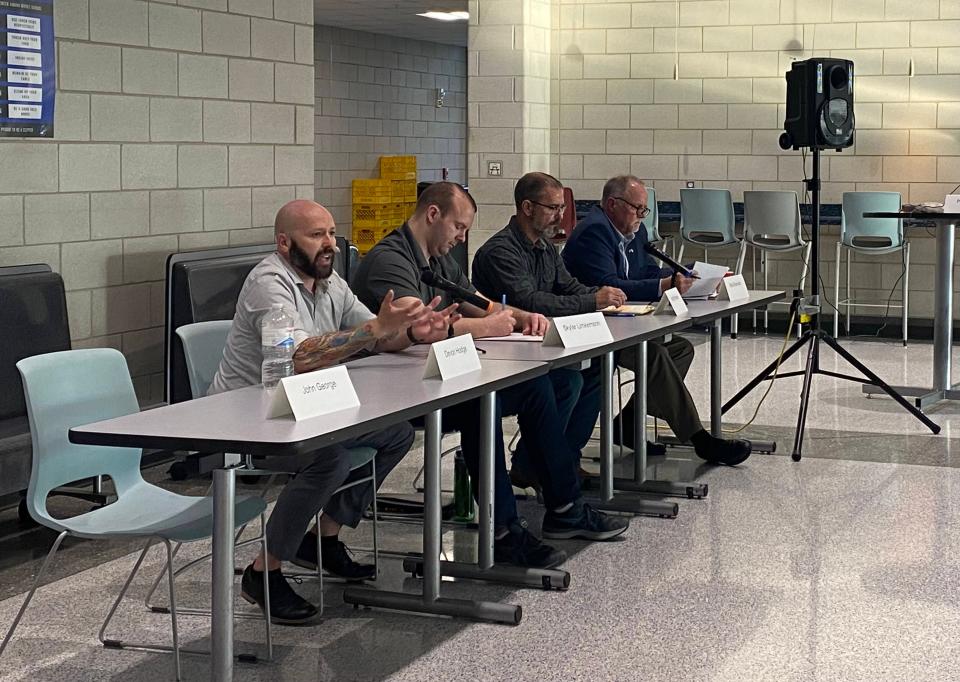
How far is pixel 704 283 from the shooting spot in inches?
210

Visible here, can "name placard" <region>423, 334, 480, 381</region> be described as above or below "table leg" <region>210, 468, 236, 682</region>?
above

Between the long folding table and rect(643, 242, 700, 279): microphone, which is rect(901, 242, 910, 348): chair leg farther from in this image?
the long folding table

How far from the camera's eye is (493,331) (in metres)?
4.14

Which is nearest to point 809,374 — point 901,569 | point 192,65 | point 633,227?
Answer: point 633,227

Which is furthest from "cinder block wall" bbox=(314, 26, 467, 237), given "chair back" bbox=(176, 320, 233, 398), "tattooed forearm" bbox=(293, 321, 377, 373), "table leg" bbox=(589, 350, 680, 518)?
"tattooed forearm" bbox=(293, 321, 377, 373)

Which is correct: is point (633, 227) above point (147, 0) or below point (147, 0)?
below

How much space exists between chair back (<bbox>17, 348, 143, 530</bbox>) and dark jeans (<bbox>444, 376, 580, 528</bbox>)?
1.02 metres

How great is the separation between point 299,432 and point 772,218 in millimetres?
6937

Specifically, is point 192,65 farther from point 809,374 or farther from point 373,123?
point 373,123

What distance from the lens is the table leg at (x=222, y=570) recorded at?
2.68m

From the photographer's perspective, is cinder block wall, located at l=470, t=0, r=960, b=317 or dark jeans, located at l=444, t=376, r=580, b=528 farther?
cinder block wall, located at l=470, t=0, r=960, b=317

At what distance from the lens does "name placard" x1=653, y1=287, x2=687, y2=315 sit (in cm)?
479

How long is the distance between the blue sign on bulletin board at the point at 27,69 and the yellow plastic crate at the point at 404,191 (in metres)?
8.73

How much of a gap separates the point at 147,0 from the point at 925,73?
630 cm
